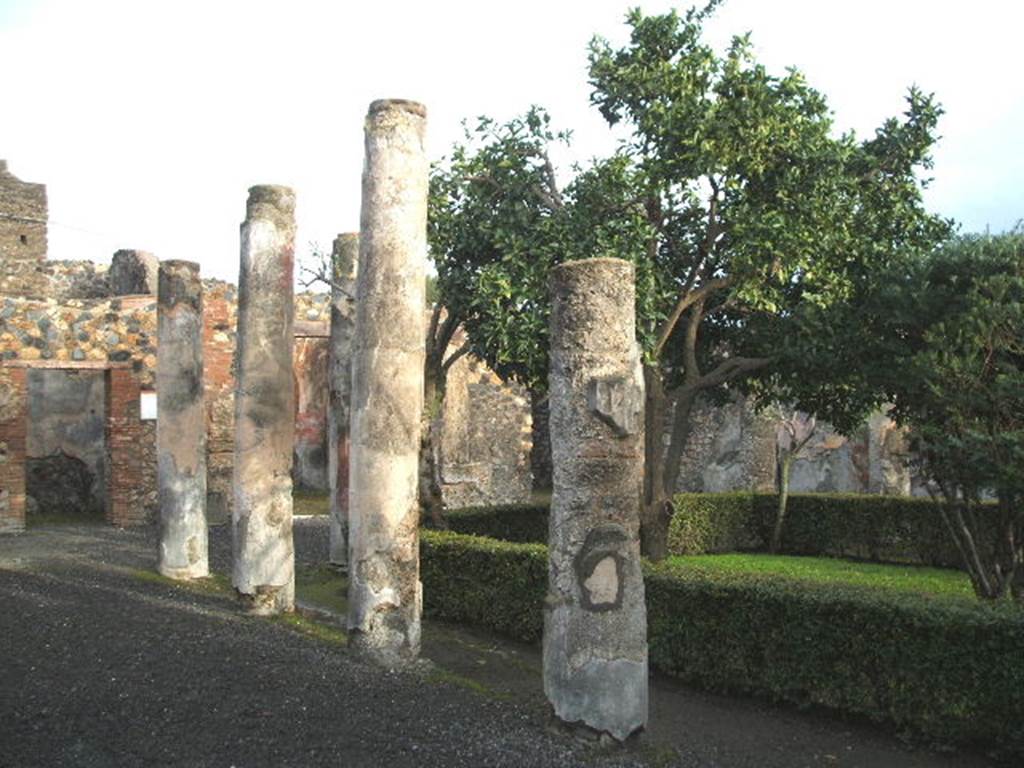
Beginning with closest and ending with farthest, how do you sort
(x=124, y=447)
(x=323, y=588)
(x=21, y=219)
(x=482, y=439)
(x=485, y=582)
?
(x=485, y=582) < (x=323, y=588) < (x=124, y=447) < (x=482, y=439) < (x=21, y=219)

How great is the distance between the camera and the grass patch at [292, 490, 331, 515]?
19.5 metres

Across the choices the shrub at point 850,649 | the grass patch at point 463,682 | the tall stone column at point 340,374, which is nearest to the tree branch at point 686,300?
the shrub at point 850,649

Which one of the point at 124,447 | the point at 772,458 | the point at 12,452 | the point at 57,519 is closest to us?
the point at 12,452

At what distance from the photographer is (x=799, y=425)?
2205cm

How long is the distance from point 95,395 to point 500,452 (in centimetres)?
728

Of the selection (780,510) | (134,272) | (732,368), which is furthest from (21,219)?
(780,510)

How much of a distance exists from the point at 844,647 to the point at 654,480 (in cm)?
537

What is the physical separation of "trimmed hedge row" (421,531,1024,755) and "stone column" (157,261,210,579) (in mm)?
4452

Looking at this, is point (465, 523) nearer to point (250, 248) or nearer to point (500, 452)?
point (250, 248)

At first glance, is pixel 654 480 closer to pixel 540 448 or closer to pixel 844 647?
pixel 844 647

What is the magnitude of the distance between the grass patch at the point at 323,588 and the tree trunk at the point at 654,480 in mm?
3571

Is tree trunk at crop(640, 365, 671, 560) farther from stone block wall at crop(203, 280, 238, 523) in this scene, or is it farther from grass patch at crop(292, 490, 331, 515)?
stone block wall at crop(203, 280, 238, 523)

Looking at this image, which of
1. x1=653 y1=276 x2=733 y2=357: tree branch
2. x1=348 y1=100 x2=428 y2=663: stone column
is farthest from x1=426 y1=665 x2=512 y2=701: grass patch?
x1=653 y1=276 x2=733 y2=357: tree branch

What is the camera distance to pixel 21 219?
890 inches
